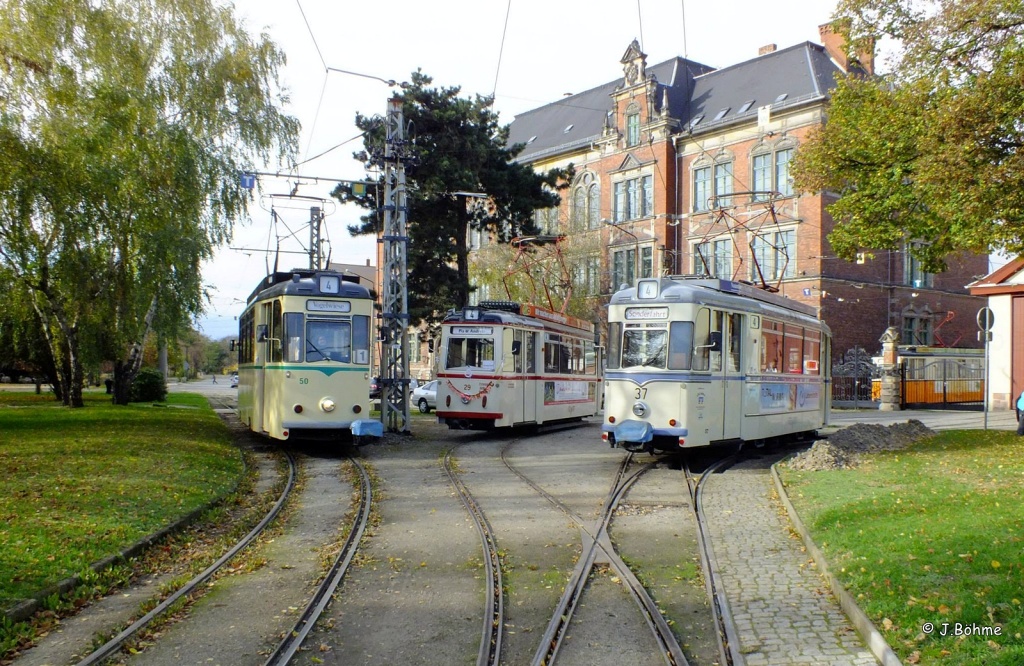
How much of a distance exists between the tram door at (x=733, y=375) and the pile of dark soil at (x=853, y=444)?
118 centimetres

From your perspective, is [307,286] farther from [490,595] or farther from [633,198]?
[633,198]

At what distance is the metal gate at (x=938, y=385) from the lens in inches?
1403

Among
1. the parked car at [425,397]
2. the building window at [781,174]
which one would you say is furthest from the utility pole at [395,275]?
the building window at [781,174]

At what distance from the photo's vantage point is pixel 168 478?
43.1 feet

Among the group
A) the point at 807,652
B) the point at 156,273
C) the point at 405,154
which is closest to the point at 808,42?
the point at 405,154

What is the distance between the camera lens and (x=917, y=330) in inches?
1886

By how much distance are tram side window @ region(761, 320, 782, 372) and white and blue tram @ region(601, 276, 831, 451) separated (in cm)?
7

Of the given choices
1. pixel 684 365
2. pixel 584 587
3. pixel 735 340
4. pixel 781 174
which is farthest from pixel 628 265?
pixel 584 587

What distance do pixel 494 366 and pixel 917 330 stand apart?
114 feet

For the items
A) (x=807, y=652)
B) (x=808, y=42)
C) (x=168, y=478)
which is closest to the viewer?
(x=807, y=652)

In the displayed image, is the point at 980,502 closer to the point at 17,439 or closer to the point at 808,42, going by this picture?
the point at 17,439

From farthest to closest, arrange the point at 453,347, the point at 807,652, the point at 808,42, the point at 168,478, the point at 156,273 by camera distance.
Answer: the point at 808,42
the point at 156,273
the point at 453,347
the point at 168,478
the point at 807,652

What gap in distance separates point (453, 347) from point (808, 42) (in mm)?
32283

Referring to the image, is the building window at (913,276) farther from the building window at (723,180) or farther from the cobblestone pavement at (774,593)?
the cobblestone pavement at (774,593)
